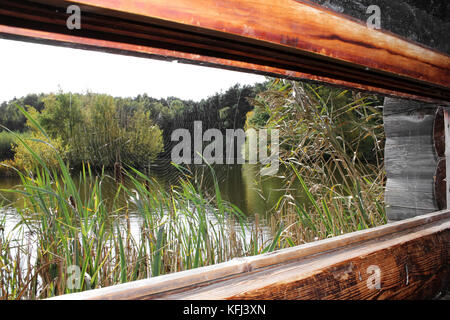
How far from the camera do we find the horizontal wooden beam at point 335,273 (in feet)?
2.46

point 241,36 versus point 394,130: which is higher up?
point 241,36

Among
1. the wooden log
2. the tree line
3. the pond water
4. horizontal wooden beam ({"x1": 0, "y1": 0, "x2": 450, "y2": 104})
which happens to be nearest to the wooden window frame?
horizontal wooden beam ({"x1": 0, "y1": 0, "x2": 450, "y2": 104})

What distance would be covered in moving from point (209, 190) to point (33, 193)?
857 mm

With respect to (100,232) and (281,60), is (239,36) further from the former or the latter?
(100,232)

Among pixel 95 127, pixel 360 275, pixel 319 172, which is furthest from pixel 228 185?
pixel 360 275

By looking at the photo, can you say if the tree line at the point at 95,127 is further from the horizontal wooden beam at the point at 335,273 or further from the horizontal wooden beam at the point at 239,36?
the horizontal wooden beam at the point at 335,273

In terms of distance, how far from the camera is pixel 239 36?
820mm

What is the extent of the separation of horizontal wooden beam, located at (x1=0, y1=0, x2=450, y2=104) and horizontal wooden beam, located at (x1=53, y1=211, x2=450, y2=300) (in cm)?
52

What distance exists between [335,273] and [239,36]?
26.7 inches

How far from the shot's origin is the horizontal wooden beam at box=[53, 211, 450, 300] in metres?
0.75

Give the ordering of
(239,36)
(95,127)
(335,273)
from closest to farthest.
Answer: (239,36), (335,273), (95,127)
